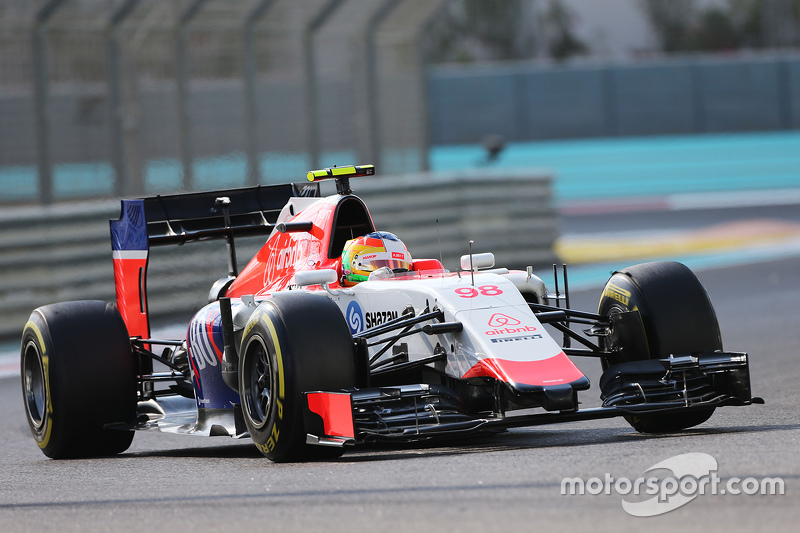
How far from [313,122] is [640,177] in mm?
17130

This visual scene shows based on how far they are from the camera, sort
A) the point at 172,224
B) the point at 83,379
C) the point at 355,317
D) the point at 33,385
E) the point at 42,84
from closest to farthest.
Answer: the point at 355,317 < the point at 83,379 < the point at 33,385 < the point at 172,224 < the point at 42,84

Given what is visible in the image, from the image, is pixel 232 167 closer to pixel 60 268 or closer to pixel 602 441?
pixel 60 268

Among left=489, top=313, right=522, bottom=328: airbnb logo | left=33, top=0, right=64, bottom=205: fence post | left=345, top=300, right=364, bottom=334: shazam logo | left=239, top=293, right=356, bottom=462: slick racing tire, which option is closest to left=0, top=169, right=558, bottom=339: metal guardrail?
left=33, top=0, right=64, bottom=205: fence post

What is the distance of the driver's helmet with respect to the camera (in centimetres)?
794

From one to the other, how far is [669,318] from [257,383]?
2359 millimetres

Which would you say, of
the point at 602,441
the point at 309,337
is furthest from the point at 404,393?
the point at 602,441

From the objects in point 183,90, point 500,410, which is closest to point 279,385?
point 500,410

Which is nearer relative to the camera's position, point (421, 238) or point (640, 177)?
point (421, 238)

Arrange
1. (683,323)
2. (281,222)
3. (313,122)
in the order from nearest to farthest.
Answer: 1. (683,323)
2. (281,222)
3. (313,122)

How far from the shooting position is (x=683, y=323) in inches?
296

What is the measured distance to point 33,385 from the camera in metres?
8.82

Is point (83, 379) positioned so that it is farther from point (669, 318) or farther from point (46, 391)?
point (669, 318)

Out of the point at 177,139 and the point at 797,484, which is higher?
the point at 177,139

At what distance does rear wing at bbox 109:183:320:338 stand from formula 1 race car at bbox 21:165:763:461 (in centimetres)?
Result: 1
